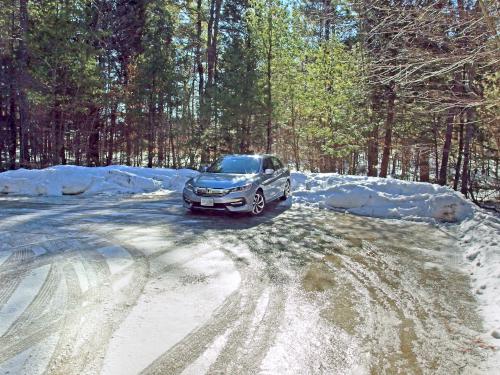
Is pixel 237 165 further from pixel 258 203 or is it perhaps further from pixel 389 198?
pixel 389 198

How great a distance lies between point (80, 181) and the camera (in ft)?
44.0

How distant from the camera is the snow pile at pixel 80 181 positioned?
12.9m

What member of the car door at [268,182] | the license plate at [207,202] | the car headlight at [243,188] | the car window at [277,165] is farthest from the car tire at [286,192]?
the license plate at [207,202]

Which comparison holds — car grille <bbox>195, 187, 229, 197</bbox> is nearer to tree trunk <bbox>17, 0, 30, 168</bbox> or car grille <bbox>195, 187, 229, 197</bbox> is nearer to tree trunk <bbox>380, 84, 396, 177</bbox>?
tree trunk <bbox>380, 84, 396, 177</bbox>

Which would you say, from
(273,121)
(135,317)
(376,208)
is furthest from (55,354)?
(273,121)

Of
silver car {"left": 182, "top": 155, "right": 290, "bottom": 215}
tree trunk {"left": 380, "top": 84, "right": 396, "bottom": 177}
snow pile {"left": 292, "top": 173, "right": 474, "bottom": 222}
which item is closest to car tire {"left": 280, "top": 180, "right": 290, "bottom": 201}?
snow pile {"left": 292, "top": 173, "right": 474, "bottom": 222}

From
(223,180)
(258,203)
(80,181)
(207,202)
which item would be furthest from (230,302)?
(80,181)

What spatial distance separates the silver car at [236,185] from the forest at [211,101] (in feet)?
22.8

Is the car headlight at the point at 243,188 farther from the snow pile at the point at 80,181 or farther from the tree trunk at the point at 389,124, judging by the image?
the tree trunk at the point at 389,124

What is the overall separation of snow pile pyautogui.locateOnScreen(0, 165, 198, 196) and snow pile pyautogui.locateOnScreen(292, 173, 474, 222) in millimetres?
5397

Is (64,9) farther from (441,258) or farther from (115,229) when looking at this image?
(441,258)

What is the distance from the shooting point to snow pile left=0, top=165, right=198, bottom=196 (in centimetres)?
1290

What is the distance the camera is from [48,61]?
18.7m

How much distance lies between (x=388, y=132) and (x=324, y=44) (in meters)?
6.36
